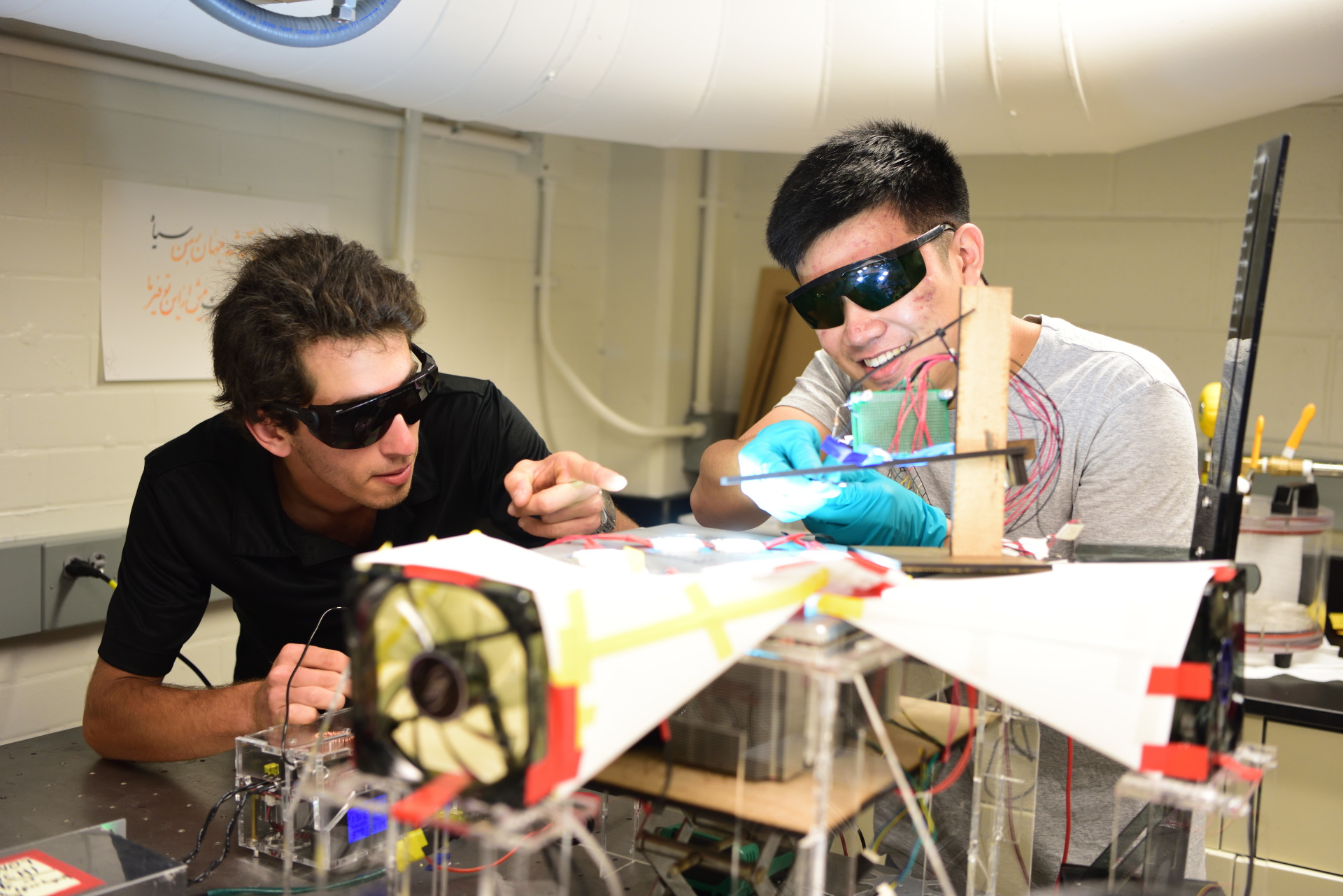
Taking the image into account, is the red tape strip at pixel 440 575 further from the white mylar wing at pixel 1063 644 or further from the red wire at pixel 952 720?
the red wire at pixel 952 720

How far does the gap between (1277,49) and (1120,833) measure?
5.72 feet

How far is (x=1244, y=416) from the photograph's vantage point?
0.93 meters

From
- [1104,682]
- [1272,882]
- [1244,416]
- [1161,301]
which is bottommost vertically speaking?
[1272,882]

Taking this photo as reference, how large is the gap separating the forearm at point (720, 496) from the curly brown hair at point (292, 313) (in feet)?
1.68

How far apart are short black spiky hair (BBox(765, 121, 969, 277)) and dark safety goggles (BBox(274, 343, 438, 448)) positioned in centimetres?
57

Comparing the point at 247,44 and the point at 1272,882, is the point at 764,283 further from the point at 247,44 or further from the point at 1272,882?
the point at 1272,882

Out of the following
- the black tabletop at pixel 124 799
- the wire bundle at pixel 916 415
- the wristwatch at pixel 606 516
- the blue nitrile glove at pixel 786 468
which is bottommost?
the black tabletop at pixel 124 799

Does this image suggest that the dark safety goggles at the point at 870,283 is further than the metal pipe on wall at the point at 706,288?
No

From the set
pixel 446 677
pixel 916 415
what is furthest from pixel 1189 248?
pixel 446 677

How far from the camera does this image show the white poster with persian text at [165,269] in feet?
7.70

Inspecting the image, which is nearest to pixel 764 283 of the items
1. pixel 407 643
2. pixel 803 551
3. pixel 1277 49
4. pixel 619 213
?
pixel 619 213

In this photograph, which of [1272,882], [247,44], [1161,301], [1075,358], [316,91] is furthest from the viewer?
[1161,301]

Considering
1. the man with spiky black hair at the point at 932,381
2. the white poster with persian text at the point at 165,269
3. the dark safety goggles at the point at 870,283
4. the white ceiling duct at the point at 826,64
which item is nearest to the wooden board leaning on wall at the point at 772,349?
the white ceiling duct at the point at 826,64

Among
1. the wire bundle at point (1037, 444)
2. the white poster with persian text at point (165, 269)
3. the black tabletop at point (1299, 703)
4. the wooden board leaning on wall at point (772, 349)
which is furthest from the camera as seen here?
the wooden board leaning on wall at point (772, 349)
